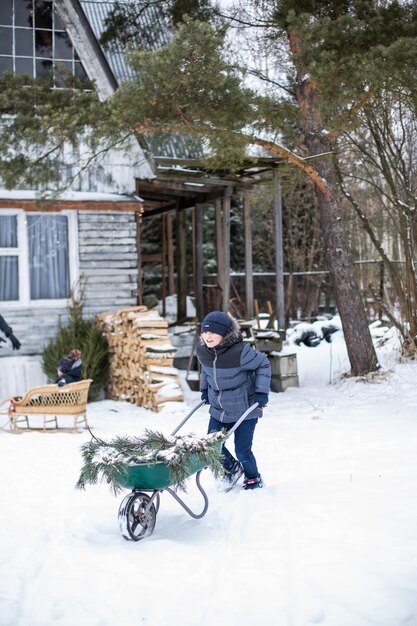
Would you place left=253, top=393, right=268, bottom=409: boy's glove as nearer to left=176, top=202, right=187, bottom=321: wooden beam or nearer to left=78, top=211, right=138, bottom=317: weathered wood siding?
left=78, top=211, right=138, bottom=317: weathered wood siding

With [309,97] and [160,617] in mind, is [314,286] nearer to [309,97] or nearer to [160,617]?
[309,97]

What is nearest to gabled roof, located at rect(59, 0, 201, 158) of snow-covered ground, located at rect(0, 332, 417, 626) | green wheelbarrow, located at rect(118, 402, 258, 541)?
snow-covered ground, located at rect(0, 332, 417, 626)

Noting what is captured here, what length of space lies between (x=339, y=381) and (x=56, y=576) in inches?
324

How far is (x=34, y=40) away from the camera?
1210cm

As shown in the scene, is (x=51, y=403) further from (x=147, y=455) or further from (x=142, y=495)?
(x=147, y=455)

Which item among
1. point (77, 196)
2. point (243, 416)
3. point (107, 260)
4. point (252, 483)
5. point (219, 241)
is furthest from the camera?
point (219, 241)

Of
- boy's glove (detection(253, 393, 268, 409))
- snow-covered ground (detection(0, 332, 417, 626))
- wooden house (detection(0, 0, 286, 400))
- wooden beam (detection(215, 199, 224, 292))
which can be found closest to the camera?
snow-covered ground (detection(0, 332, 417, 626))

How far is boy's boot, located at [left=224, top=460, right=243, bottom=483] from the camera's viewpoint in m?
5.85

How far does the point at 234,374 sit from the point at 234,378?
36 mm

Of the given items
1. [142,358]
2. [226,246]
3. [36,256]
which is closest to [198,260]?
[226,246]

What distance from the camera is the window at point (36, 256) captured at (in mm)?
11961

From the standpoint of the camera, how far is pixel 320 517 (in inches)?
193

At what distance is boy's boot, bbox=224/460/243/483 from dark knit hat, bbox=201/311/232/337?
1.14 meters

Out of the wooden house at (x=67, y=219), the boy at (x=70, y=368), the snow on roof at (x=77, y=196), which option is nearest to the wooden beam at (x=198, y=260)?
the wooden house at (x=67, y=219)
